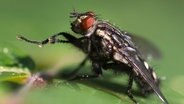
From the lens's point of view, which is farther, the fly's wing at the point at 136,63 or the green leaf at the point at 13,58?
the fly's wing at the point at 136,63

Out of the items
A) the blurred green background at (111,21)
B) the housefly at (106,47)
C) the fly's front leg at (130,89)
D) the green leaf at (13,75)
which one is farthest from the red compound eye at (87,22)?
the green leaf at (13,75)

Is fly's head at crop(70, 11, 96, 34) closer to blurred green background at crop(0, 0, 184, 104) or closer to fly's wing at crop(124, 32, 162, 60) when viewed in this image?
blurred green background at crop(0, 0, 184, 104)

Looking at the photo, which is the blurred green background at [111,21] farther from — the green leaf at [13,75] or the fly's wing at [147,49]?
the green leaf at [13,75]

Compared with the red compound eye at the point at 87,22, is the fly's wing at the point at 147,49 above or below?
below

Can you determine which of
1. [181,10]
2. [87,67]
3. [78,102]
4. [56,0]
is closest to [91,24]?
[87,67]

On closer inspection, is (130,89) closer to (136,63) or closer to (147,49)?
(136,63)

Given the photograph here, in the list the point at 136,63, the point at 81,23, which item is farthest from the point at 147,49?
the point at 81,23

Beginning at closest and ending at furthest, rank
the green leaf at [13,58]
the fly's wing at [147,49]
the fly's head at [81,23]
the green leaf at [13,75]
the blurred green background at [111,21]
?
the green leaf at [13,75]
the green leaf at [13,58]
the fly's head at [81,23]
the blurred green background at [111,21]
the fly's wing at [147,49]
